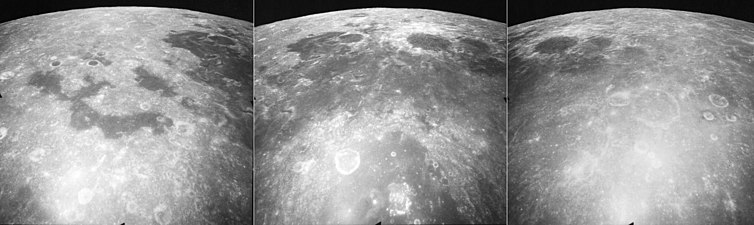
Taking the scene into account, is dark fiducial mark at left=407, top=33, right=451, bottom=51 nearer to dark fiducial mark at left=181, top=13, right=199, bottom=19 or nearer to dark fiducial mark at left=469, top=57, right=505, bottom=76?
dark fiducial mark at left=469, top=57, right=505, bottom=76

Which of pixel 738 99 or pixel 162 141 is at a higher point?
pixel 738 99

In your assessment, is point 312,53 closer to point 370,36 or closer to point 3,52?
point 370,36

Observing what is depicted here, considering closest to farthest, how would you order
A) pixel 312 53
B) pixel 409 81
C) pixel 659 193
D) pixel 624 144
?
pixel 659 193 → pixel 624 144 → pixel 409 81 → pixel 312 53

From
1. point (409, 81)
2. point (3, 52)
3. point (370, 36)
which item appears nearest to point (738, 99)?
point (409, 81)

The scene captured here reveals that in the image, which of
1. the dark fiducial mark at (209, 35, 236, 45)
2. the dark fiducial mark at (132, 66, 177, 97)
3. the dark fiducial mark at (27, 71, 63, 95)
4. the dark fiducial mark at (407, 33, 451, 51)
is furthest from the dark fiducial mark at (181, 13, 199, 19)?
the dark fiducial mark at (407, 33, 451, 51)

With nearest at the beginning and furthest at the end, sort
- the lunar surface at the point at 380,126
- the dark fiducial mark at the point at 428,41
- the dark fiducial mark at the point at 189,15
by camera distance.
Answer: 1. the lunar surface at the point at 380,126
2. the dark fiducial mark at the point at 428,41
3. the dark fiducial mark at the point at 189,15

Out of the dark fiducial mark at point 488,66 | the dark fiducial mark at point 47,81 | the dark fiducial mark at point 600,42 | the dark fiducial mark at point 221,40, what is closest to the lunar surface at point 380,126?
the dark fiducial mark at point 488,66

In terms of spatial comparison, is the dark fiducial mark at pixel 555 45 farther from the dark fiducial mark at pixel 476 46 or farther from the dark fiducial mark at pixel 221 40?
the dark fiducial mark at pixel 221 40
